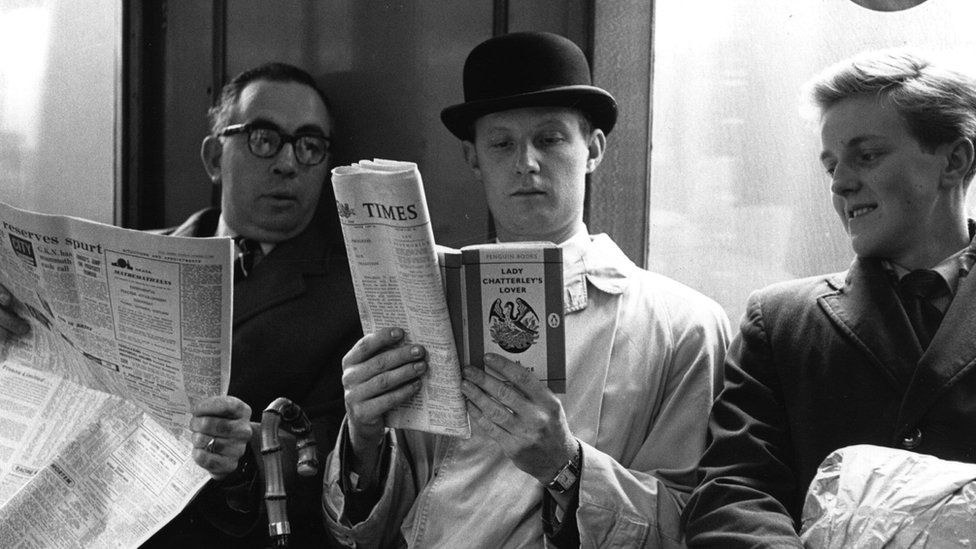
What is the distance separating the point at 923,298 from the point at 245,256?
66.7 inches

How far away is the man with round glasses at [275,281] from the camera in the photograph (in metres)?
2.44

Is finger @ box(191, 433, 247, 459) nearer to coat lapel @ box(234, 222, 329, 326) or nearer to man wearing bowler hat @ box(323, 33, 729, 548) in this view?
man wearing bowler hat @ box(323, 33, 729, 548)

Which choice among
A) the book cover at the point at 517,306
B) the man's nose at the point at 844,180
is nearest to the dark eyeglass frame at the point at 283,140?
the book cover at the point at 517,306

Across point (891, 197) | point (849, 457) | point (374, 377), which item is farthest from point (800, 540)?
point (374, 377)

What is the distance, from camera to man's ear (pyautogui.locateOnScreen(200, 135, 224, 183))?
308 cm

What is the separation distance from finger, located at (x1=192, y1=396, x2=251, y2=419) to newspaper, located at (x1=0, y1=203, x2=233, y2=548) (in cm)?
2

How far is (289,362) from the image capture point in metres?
2.64

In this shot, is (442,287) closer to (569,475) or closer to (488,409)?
(488,409)

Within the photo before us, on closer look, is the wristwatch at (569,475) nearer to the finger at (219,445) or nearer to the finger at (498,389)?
the finger at (498,389)

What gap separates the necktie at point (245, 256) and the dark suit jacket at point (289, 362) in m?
0.05

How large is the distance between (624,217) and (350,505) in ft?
2.99

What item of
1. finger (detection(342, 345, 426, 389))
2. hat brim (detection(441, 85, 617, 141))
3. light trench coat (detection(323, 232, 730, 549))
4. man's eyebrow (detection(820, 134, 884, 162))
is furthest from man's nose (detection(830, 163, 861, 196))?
finger (detection(342, 345, 426, 389))

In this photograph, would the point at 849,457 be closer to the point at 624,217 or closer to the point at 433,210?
the point at 624,217

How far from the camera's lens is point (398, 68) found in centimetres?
287
